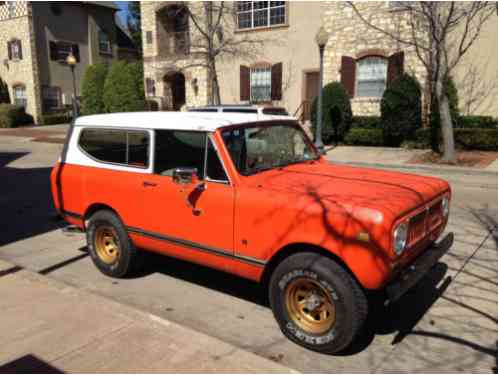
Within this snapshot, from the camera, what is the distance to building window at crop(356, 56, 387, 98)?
1947 cm

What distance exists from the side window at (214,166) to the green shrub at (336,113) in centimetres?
1544

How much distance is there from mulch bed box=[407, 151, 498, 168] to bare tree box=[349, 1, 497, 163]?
0.39m

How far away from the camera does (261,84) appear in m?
23.3

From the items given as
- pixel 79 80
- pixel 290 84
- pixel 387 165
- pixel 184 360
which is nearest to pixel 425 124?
pixel 387 165

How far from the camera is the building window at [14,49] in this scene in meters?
33.7

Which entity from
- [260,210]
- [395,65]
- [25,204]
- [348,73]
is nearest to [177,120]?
[260,210]

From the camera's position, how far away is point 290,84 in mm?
22203

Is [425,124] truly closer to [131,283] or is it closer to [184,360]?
[131,283]

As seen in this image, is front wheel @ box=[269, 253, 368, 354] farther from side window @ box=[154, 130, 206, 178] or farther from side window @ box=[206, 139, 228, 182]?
side window @ box=[154, 130, 206, 178]

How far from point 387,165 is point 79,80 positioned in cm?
3070

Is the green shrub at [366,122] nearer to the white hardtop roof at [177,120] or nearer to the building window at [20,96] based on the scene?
the white hardtop roof at [177,120]

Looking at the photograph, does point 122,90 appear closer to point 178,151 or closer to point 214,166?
point 178,151

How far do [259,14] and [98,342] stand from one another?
2172 cm

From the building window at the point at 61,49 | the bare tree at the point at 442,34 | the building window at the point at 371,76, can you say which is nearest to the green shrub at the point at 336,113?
the building window at the point at 371,76
